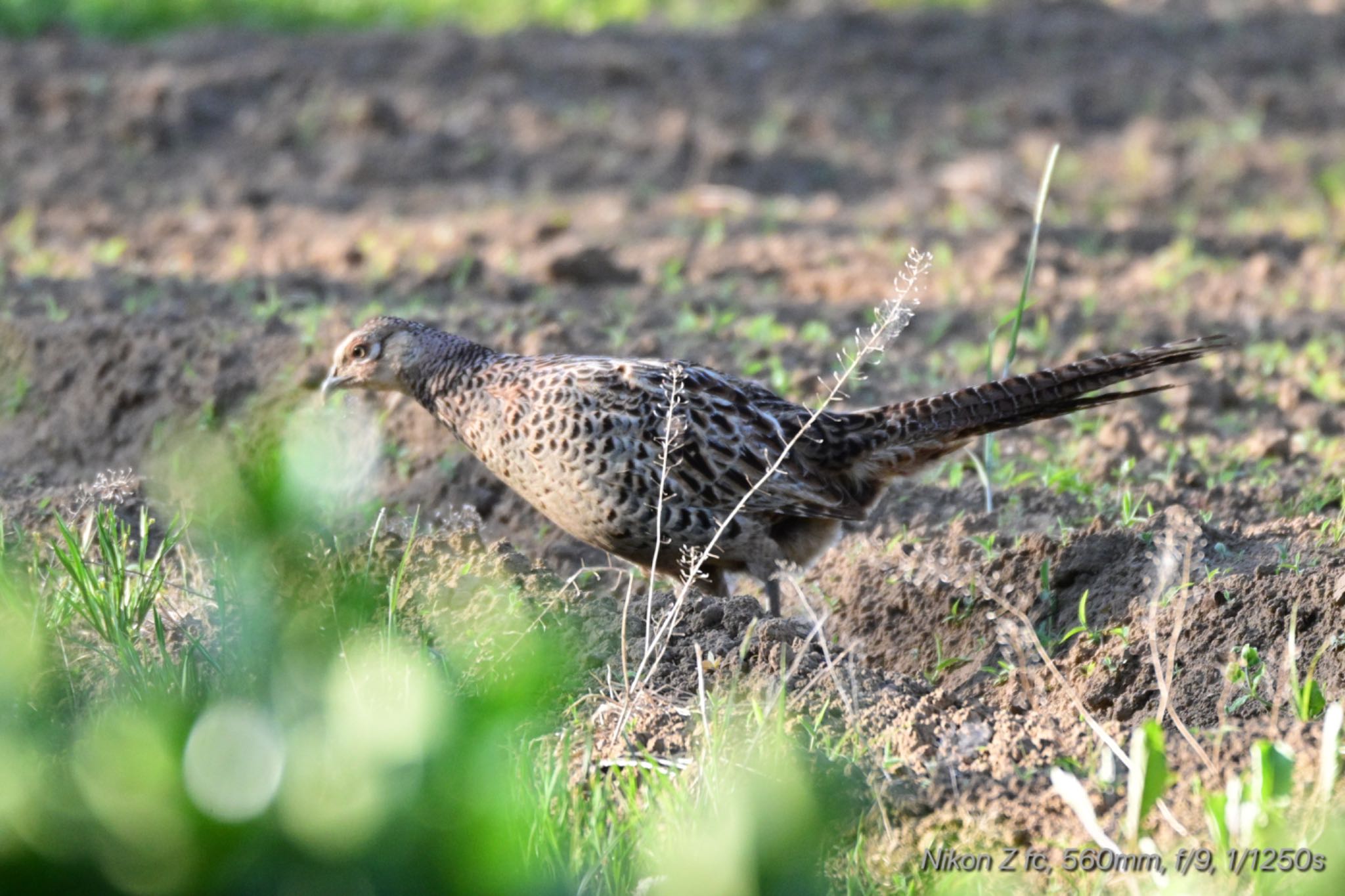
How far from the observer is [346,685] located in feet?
4.82

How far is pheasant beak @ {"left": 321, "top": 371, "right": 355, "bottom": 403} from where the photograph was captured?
5047 millimetres

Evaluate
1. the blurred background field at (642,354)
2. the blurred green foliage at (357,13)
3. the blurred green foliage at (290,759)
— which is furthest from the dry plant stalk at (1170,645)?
the blurred green foliage at (357,13)

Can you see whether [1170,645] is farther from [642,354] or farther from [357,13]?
[357,13]

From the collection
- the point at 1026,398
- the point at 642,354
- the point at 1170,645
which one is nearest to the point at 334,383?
the point at 642,354

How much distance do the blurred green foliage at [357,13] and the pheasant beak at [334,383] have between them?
→ 8429 millimetres

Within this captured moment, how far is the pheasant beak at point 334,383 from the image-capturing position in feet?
16.6

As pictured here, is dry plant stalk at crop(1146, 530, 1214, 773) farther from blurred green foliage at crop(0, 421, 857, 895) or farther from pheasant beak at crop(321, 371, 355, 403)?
pheasant beak at crop(321, 371, 355, 403)

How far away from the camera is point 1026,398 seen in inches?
174

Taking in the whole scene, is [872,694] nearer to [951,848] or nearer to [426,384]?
[951,848]

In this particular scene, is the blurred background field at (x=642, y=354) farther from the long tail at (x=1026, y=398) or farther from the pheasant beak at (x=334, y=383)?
the pheasant beak at (x=334, y=383)

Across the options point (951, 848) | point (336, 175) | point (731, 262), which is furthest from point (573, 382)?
point (336, 175)

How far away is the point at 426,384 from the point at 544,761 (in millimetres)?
1845

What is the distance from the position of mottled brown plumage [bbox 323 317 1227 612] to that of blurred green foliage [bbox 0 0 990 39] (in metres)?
8.86

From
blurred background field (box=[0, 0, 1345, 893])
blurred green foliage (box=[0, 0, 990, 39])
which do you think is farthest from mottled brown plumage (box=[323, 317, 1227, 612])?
blurred green foliage (box=[0, 0, 990, 39])
